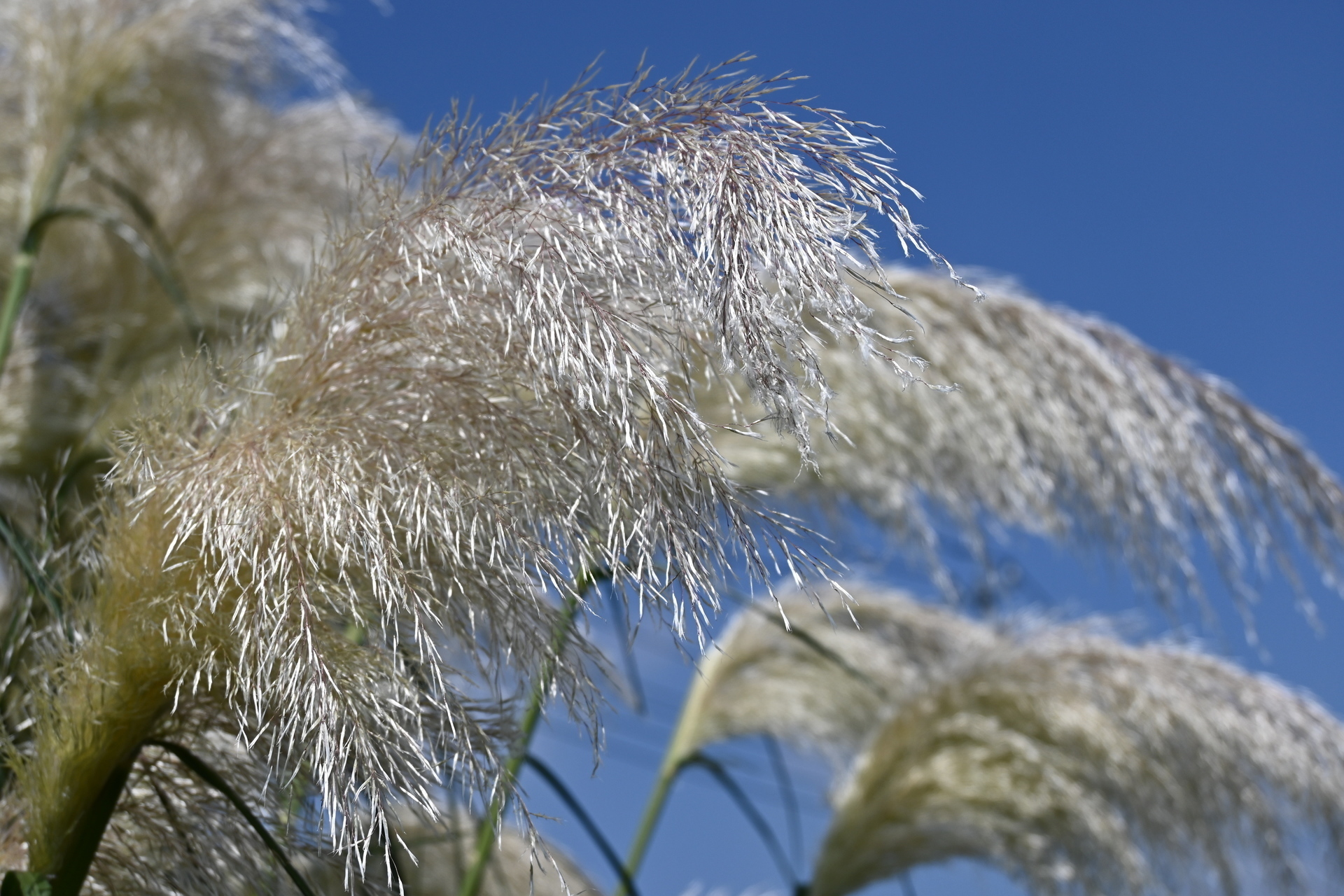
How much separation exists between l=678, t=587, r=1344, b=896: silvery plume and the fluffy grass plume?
0.22 m

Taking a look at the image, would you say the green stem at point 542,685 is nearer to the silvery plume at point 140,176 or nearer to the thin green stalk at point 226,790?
the thin green stalk at point 226,790

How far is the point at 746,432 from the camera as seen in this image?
794mm

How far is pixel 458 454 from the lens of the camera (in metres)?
0.83

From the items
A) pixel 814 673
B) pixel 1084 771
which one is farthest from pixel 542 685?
pixel 814 673

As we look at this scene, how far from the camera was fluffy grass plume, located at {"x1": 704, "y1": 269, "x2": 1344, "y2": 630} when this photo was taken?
1.58 m

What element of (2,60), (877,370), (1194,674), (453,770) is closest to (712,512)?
(453,770)

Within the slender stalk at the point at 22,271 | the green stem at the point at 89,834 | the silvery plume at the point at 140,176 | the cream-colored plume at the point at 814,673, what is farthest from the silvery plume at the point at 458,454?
the cream-colored plume at the point at 814,673

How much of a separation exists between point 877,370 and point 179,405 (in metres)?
0.99

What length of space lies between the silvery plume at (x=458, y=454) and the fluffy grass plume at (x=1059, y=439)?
75cm

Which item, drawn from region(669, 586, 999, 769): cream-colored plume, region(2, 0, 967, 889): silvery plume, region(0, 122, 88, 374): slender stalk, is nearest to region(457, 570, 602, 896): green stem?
region(2, 0, 967, 889): silvery plume

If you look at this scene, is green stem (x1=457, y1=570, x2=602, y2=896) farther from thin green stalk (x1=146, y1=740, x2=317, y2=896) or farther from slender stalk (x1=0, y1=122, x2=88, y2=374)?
slender stalk (x1=0, y1=122, x2=88, y2=374)

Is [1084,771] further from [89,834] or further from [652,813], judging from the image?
[89,834]

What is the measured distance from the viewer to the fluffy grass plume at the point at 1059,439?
1576 mm

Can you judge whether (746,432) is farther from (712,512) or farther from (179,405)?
(179,405)
